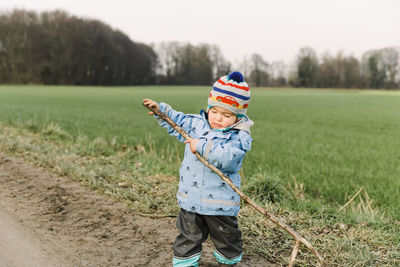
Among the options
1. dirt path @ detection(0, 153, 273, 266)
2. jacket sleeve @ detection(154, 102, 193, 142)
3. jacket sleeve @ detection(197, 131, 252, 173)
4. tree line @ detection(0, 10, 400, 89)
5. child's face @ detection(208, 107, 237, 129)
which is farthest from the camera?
tree line @ detection(0, 10, 400, 89)

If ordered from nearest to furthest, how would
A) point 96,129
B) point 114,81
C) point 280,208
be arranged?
point 280,208 < point 96,129 < point 114,81

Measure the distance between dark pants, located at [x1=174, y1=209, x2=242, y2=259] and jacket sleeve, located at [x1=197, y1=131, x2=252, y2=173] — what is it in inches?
16.1

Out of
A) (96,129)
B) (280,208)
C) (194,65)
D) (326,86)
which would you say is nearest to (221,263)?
(280,208)

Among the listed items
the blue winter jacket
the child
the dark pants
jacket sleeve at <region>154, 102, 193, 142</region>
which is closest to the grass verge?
the dark pants

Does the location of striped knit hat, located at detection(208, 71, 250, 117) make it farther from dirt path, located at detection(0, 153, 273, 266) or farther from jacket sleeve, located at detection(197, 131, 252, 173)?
dirt path, located at detection(0, 153, 273, 266)

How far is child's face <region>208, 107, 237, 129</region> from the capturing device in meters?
2.58

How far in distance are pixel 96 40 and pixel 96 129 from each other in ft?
210

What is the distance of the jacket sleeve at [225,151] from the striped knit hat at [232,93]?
0.66 feet

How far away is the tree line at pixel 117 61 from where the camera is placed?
6219 centimetres

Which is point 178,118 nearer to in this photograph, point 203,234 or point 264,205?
point 203,234

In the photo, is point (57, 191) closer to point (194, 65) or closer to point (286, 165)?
point (286, 165)

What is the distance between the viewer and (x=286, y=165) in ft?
21.2

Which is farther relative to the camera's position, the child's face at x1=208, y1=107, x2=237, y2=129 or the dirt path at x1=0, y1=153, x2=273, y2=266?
the dirt path at x1=0, y1=153, x2=273, y2=266

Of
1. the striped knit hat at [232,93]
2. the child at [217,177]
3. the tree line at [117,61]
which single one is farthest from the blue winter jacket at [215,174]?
the tree line at [117,61]
